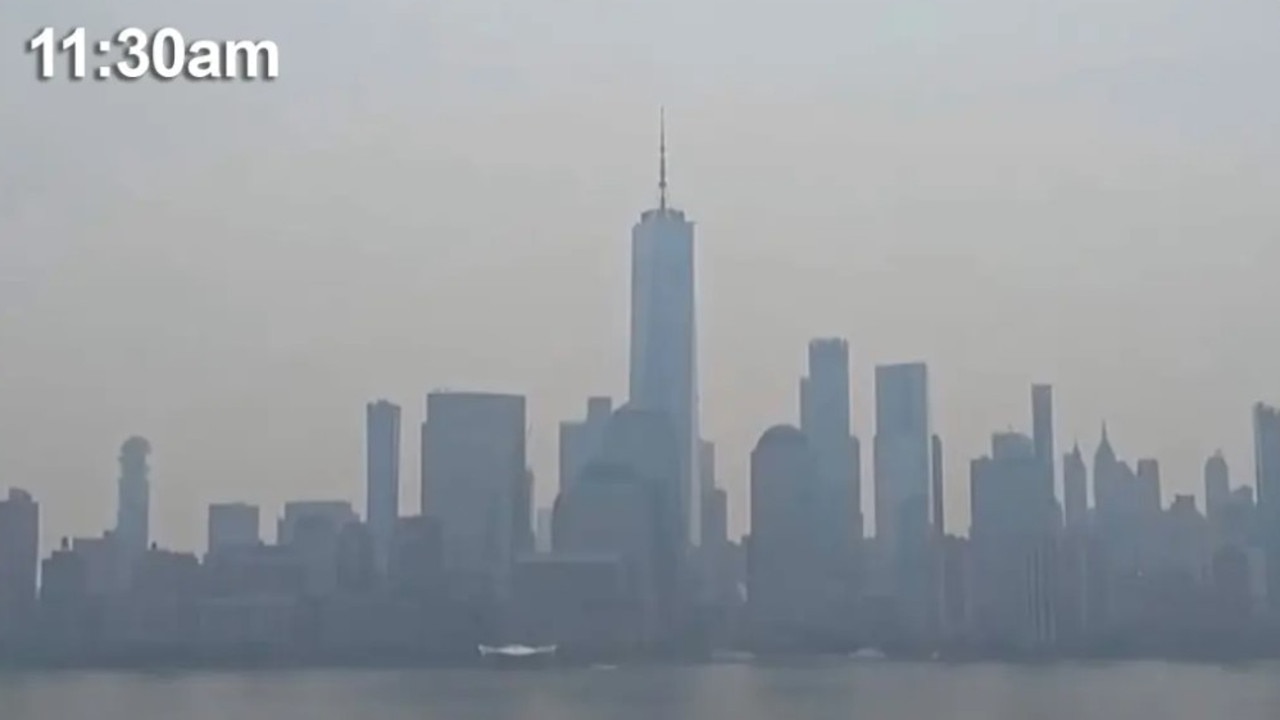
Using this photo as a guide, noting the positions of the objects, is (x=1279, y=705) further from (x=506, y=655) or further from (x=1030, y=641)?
(x=506, y=655)

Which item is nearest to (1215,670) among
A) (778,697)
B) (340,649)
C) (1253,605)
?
(1253,605)

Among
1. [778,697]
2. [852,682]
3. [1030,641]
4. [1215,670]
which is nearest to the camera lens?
[778,697]

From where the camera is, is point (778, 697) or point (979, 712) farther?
point (778, 697)

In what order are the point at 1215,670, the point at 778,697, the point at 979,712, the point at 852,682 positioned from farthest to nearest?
the point at 1215,670 < the point at 852,682 < the point at 778,697 < the point at 979,712

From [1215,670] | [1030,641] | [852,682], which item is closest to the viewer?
[852,682]

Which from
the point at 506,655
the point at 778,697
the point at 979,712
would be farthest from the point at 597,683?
the point at 979,712

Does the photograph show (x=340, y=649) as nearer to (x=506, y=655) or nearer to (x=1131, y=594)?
(x=506, y=655)
